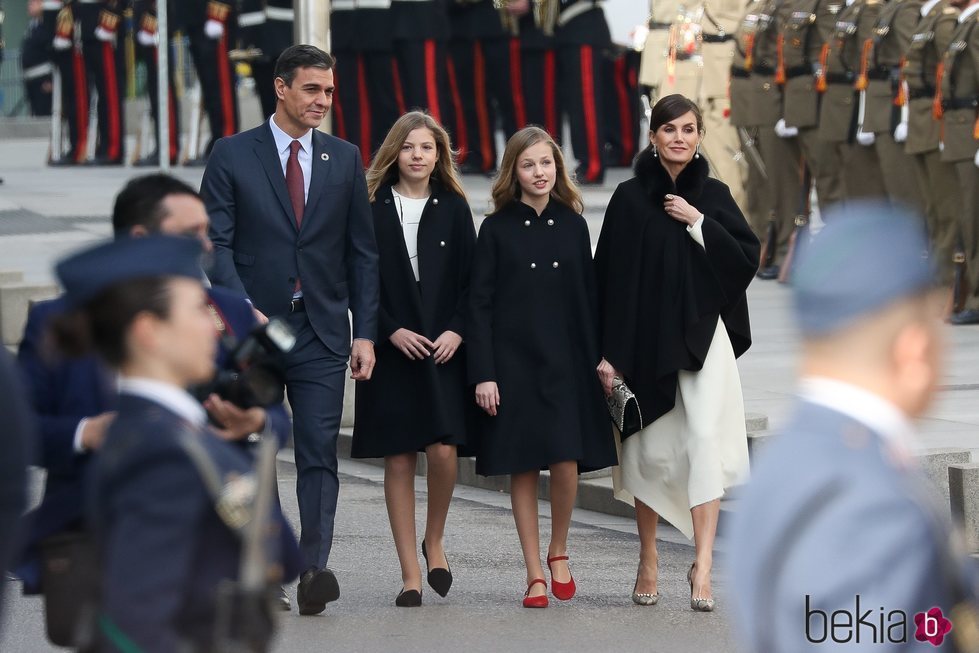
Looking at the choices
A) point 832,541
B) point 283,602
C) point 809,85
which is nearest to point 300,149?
point 283,602

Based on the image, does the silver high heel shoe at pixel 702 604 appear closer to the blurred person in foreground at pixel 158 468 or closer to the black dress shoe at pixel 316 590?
the black dress shoe at pixel 316 590

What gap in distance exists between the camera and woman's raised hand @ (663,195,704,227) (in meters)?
7.11

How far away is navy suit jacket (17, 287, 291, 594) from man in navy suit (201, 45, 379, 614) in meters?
2.14

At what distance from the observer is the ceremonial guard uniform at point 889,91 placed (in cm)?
1334

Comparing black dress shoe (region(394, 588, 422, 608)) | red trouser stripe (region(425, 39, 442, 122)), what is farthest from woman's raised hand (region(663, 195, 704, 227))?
red trouser stripe (region(425, 39, 442, 122))

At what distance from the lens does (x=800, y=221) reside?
574 inches

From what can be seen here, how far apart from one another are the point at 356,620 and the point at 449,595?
0.53 m

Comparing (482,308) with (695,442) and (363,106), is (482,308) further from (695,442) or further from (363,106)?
(363,106)

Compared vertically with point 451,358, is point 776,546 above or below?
above

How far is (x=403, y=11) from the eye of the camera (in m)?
17.4

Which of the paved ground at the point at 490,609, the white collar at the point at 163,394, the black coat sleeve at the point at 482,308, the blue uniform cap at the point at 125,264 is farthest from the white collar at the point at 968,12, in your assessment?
the white collar at the point at 163,394

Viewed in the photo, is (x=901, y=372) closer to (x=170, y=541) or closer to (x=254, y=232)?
(x=170, y=541)

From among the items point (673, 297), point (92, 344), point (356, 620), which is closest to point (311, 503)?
point (356, 620)

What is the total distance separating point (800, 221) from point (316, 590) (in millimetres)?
8244
